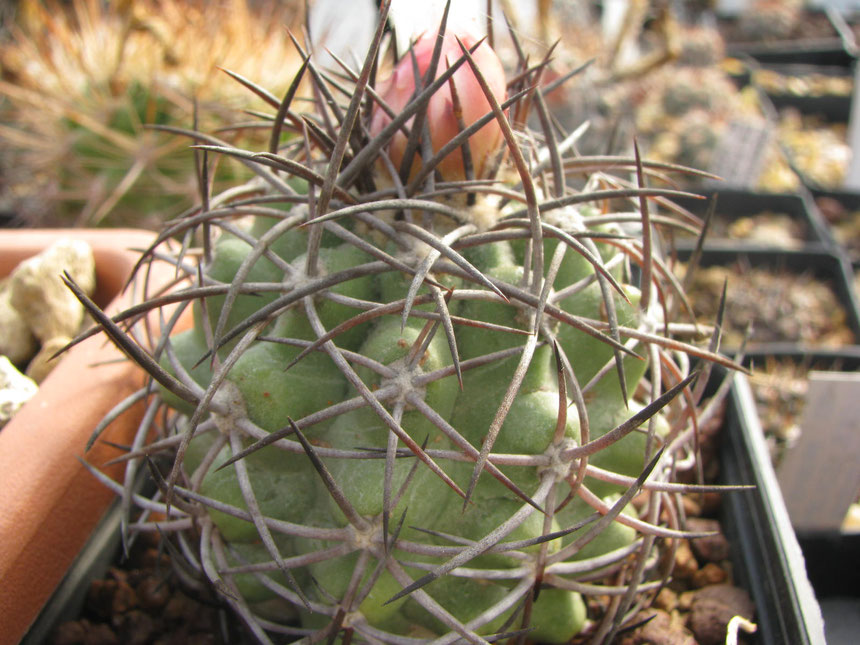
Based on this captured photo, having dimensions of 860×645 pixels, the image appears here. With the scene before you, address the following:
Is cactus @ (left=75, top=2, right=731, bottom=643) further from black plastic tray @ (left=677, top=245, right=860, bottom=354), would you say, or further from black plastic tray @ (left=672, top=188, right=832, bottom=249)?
black plastic tray @ (left=672, top=188, right=832, bottom=249)

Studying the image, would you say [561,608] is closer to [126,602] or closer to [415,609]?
[415,609]

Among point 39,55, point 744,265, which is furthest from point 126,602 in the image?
point 744,265

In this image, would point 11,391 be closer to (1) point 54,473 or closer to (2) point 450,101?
(1) point 54,473

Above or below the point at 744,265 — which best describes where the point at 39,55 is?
above

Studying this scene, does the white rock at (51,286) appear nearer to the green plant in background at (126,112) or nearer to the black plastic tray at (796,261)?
the green plant in background at (126,112)

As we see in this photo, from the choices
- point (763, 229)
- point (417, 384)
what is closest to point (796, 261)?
point (763, 229)
